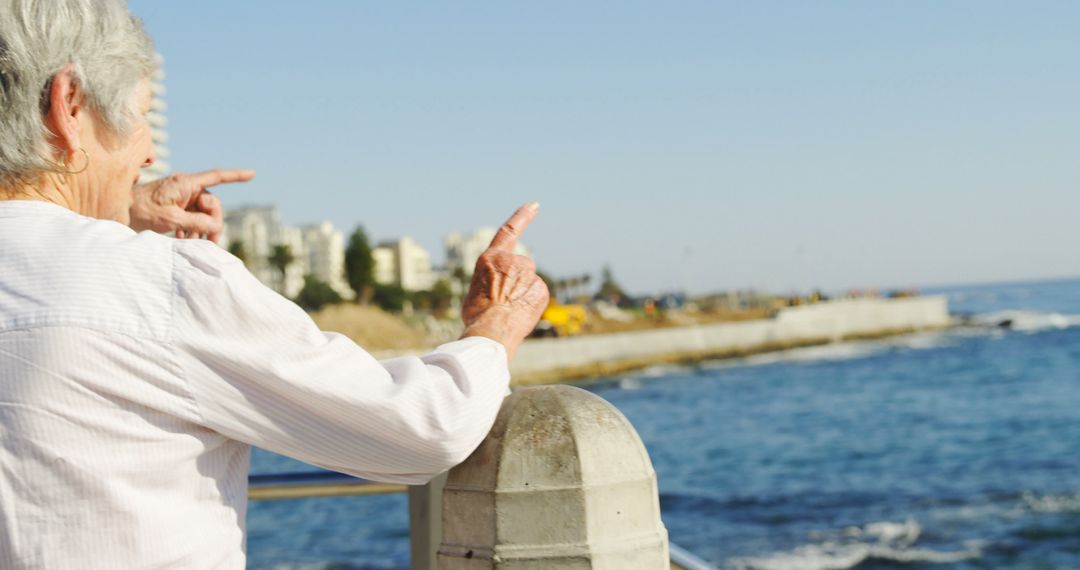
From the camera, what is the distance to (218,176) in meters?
2.24

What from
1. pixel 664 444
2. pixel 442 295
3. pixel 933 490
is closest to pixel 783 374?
pixel 664 444

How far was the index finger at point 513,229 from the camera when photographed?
1.93 meters

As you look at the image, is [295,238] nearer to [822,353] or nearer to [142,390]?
[822,353]

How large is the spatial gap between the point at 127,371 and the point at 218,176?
0.83 meters

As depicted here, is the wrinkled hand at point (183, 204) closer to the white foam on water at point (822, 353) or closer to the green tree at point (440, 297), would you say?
the white foam on water at point (822, 353)

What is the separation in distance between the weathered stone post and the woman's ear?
743 mm

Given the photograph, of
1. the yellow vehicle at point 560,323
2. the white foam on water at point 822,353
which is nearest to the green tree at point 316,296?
the yellow vehicle at point 560,323

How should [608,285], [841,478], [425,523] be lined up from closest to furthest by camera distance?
[425,523] < [841,478] < [608,285]

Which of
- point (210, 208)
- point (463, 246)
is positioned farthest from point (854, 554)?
point (463, 246)

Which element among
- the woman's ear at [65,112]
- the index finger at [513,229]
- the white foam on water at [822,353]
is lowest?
the white foam on water at [822,353]

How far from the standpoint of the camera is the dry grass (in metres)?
41.5

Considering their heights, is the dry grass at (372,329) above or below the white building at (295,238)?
below

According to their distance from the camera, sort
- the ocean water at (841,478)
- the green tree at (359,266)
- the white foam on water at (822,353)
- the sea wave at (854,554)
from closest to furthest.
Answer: the sea wave at (854,554), the ocean water at (841,478), the white foam on water at (822,353), the green tree at (359,266)

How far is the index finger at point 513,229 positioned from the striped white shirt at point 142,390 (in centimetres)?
43
